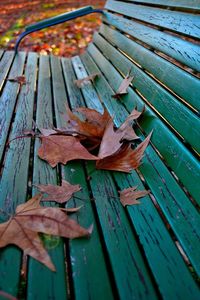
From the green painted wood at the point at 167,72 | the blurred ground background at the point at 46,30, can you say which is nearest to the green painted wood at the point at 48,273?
the green painted wood at the point at 167,72

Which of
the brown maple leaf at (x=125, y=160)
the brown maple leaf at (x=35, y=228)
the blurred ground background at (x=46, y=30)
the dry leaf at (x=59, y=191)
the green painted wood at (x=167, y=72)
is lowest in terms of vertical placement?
the brown maple leaf at (x=35, y=228)

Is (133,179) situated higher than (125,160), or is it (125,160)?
(125,160)

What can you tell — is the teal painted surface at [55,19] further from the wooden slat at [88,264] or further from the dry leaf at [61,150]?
the wooden slat at [88,264]

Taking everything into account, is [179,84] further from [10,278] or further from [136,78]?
[10,278]

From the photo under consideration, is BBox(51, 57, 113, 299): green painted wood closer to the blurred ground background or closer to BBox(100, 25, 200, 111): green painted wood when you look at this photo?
BBox(100, 25, 200, 111): green painted wood

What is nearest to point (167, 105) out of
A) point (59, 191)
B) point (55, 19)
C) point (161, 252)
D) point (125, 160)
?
point (125, 160)

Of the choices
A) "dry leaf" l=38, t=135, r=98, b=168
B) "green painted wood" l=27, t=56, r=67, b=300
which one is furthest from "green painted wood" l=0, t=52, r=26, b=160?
"green painted wood" l=27, t=56, r=67, b=300

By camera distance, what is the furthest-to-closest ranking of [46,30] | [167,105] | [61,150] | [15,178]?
1. [46,30]
2. [167,105]
3. [61,150]
4. [15,178]

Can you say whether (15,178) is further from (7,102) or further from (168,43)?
(168,43)
